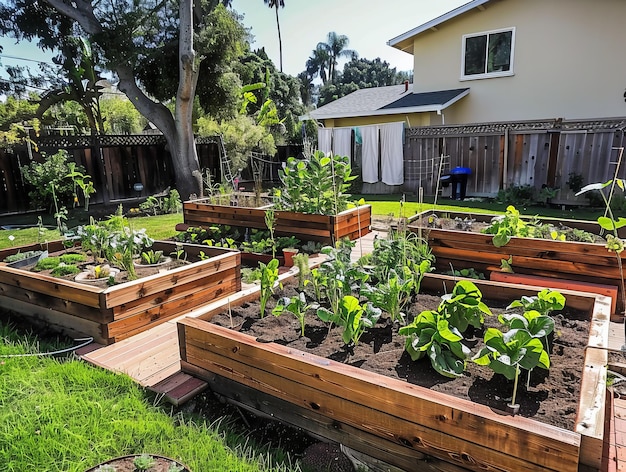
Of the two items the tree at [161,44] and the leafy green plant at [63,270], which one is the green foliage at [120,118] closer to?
the tree at [161,44]

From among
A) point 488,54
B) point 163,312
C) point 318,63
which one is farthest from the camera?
point 318,63

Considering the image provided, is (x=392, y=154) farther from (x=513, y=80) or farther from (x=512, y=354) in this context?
(x=512, y=354)

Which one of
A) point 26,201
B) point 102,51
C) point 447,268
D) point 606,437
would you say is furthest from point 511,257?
point 26,201

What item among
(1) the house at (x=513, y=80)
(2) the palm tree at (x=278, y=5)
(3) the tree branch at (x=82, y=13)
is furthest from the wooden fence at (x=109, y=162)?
(2) the palm tree at (x=278, y=5)

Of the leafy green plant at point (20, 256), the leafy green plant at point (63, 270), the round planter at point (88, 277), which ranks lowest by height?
the round planter at point (88, 277)

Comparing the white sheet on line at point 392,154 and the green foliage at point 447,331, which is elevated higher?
the white sheet on line at point 392,154

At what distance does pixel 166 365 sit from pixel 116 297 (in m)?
0.65

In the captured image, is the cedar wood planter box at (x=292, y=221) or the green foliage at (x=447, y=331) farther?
the cedar wood planter box at (x=292, y=221)

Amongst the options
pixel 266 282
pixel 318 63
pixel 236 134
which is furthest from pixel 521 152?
pixel 318 63

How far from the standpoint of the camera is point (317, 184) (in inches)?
205

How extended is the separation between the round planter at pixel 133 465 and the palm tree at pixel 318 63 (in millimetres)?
50571

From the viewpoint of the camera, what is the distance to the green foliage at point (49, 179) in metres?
8.30

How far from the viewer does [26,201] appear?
29.8 feet

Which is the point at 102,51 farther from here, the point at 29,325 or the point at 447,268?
the point at 447,268
